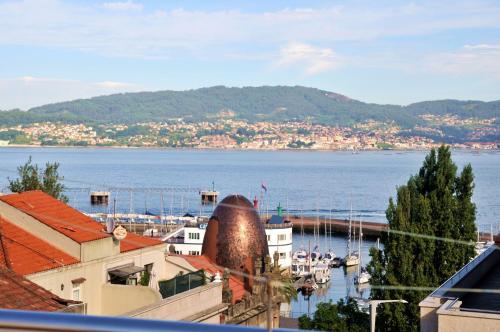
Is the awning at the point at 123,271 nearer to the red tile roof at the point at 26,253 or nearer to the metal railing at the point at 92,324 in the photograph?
the red tile roof at the point at 26,253

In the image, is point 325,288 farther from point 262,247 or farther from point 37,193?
point 37,193

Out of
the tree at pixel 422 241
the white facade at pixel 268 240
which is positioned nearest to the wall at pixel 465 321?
the tree at pixel 422 241

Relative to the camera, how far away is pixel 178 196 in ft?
351

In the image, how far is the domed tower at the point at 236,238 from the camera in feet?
61.4

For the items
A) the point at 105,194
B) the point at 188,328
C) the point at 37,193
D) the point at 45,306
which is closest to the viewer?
the point at 188,328

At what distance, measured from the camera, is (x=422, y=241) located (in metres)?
19.8

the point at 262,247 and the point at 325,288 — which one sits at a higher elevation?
the point at 262,247

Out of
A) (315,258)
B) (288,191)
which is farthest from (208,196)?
(315,258)

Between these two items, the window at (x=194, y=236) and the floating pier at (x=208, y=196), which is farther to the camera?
the floating pier at (x=208, y=196)

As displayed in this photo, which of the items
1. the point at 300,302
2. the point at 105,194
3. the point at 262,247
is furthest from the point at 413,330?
the point at 105,194

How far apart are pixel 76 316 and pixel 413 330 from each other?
1687 centimetres

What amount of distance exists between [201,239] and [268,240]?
4.44 m

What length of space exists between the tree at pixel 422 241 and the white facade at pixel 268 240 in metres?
23.5

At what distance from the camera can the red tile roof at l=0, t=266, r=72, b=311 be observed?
27.0ft
